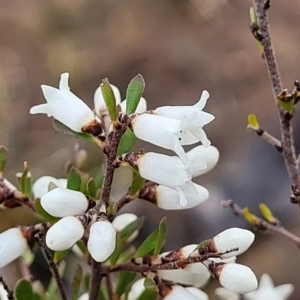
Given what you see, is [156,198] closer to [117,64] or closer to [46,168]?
[46,168]

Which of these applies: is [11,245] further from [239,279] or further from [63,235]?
[239,279]

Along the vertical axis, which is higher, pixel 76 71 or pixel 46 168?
pixel 76 71

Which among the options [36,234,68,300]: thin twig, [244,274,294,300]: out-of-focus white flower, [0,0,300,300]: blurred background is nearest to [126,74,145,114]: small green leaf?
[36,234,68,300]: thin twig

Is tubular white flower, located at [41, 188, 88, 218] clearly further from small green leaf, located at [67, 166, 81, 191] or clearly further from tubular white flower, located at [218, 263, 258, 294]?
tubular white flower, located at [218, 263, 258, 294]

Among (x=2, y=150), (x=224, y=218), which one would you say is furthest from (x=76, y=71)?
(x=2, y=150)

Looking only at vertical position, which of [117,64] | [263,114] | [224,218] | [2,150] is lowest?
[224,218]

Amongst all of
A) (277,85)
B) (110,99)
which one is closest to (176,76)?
(277,85)

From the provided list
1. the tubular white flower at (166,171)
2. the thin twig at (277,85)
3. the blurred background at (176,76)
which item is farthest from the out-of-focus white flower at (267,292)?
the blurred background at (176,76)
